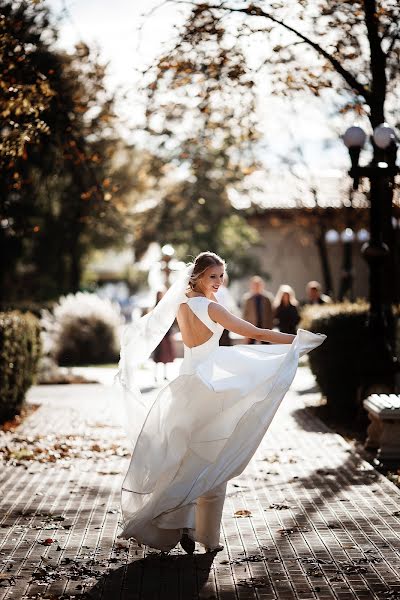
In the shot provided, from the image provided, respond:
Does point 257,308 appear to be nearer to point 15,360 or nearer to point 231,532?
point 15,360

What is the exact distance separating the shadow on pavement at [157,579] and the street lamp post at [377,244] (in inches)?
272

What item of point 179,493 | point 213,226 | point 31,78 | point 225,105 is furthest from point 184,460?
point 213,226

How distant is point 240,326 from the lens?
6.66 meters

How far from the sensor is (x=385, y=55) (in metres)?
14.2

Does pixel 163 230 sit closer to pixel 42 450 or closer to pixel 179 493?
pixel 42 450

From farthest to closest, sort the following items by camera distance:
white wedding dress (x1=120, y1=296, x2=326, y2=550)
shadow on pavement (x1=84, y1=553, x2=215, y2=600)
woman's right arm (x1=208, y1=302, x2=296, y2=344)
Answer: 1. woman's right arm (x1=208, y1=302, x2=296, y2=344)
2. white wedding dress (x1=120, y1=296, x2=326, y2=550)
3. shadow on pavement (x1=84, y1=553, x2=215, y2=600)

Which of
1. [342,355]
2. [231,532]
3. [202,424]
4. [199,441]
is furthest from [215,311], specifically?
[342,355]

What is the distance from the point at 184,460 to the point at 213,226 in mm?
34197

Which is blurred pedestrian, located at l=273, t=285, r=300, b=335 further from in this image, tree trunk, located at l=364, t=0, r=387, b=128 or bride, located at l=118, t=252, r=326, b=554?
bride, located at l=118, t=252, r=326, b=554

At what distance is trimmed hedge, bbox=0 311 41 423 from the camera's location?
13875 millimetres

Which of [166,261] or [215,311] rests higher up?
[215,311]

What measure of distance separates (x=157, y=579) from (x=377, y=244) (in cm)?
786

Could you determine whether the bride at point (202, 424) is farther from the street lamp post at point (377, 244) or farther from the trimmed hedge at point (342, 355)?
the trimmed hedge at point (342, 355)

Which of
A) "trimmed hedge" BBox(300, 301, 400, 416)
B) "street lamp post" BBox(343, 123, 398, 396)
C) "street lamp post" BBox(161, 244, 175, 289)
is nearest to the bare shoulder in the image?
"street lamp post" BBox(343, 123, 398, 396)
